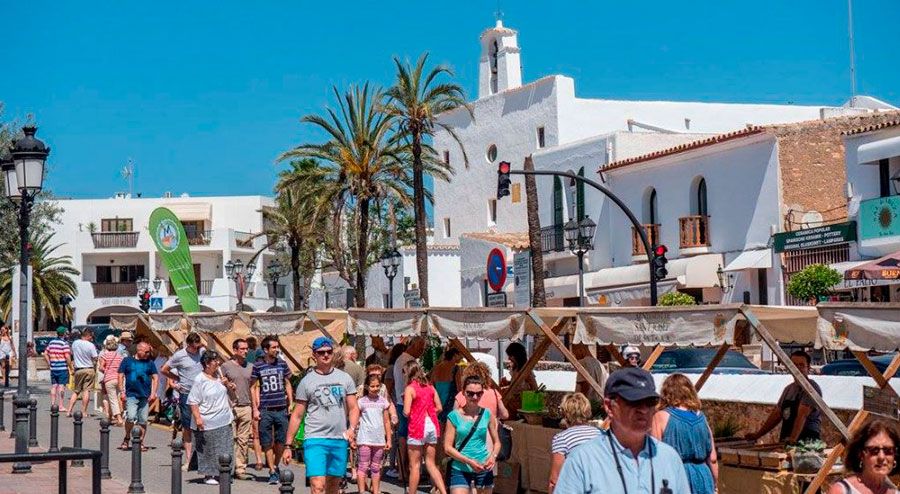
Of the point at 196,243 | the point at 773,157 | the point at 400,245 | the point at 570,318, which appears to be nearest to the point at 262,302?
the point at 196,243

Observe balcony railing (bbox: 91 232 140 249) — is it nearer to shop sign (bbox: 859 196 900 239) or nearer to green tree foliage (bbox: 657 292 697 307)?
green tree foliage (bbox: 657 292 697 307)

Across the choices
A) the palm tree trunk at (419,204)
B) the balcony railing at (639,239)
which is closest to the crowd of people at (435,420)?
the palm tree trunk at (419,204)

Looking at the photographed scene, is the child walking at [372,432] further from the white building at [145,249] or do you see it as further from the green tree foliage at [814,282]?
the white building at [145,249]

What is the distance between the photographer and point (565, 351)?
14109 millimetres

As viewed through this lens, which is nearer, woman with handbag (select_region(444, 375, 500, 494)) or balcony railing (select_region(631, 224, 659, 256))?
woman with handbag (select_region(444, 375, 500, 494))

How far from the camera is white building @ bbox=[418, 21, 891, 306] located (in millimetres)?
50656

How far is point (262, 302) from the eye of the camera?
265ft

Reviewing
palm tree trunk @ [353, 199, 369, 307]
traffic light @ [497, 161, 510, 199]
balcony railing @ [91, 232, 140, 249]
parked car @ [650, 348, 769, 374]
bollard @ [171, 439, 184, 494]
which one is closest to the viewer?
bollard @ [171, 439, 184, 494]

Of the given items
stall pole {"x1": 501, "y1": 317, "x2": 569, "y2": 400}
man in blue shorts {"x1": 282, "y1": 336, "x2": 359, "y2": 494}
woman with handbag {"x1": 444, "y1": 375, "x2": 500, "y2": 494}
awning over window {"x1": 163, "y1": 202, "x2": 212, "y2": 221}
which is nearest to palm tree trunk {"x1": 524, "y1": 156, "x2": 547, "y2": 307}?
stall pole {"x1": 501, "y1": 317, "x2": 569, "y2": 400}

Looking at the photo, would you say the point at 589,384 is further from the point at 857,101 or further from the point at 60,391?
the point at 857,101

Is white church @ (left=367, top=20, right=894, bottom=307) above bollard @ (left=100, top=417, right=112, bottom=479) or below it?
above

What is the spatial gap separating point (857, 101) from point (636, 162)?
1484cm

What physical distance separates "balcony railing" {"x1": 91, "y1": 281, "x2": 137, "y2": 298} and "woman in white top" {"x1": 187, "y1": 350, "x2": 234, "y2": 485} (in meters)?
64.9

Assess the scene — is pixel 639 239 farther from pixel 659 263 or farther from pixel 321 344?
pixel 321 344
